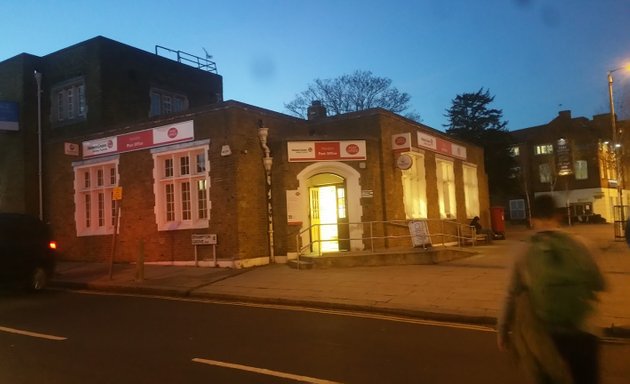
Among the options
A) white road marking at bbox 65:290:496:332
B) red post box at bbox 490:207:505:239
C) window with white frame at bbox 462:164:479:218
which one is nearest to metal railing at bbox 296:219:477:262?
white road marking at bbox 65:290:496:332

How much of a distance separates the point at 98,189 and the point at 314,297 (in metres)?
11.9

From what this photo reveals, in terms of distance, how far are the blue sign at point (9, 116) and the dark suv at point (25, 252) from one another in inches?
438

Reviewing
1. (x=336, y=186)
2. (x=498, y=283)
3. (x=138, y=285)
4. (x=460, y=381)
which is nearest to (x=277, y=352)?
(x=460, y=381)

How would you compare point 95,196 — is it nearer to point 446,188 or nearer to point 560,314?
point 446,188

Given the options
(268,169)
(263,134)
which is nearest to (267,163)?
(268,169)

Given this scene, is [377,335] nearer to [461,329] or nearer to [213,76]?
[461,329]

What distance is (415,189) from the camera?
20.6 meters

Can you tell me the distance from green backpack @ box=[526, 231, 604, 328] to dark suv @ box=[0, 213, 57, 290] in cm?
1243

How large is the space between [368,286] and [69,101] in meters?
17.9

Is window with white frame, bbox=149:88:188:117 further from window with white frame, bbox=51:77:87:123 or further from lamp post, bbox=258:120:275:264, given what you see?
lamp post, bbox=258:120:275:264

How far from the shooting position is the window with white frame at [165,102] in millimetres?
25891

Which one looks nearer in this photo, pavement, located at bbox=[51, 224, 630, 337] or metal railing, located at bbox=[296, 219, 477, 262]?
pavement, located at bbox=[51, 224, 630, 337]

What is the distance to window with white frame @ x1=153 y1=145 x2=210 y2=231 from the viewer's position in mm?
17078

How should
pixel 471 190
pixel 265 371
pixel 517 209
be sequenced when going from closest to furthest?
pixel 265 371, pixel 471 190, pixel 517 209
